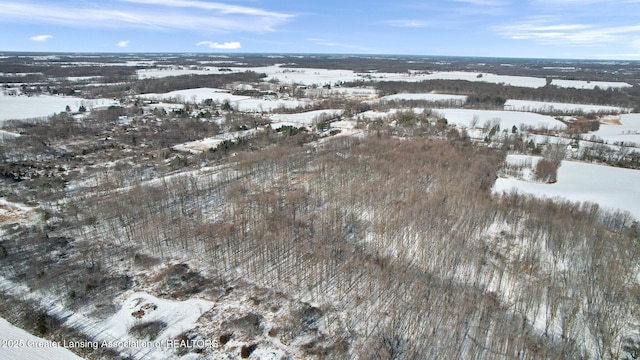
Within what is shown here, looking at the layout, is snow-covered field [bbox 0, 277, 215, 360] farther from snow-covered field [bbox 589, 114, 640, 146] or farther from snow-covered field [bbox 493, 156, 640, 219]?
snow-covered field [bbox 589, 114, 640, 146]

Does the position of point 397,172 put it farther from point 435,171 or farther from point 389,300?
point 389,300

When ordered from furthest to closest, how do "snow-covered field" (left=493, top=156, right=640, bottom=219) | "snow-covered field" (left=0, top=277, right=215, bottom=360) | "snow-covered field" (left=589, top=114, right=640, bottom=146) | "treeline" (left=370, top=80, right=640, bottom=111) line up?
1. "treeline" (left=370, top=80, right=640, bottom=111)
2. "snow-covered field" (left=589, top=114, right=640, bottom=146)
3. "snow-covered field" (left=493, top=156, right=640, bottom=219)
4. "snow-covered field" (left=0, top=277, right=215, bottom=360)

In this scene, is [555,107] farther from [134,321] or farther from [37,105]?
[37,105]

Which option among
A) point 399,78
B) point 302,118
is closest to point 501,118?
point 302,118

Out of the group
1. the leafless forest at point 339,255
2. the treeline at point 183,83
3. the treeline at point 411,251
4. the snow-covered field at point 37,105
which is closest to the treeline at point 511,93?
the treeline at point 183,83

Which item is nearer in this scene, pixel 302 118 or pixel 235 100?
pixel 302 118

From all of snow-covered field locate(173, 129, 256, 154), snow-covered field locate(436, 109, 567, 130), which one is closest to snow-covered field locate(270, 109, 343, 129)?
snow-covered field locate(173, 129, 256, 154)
